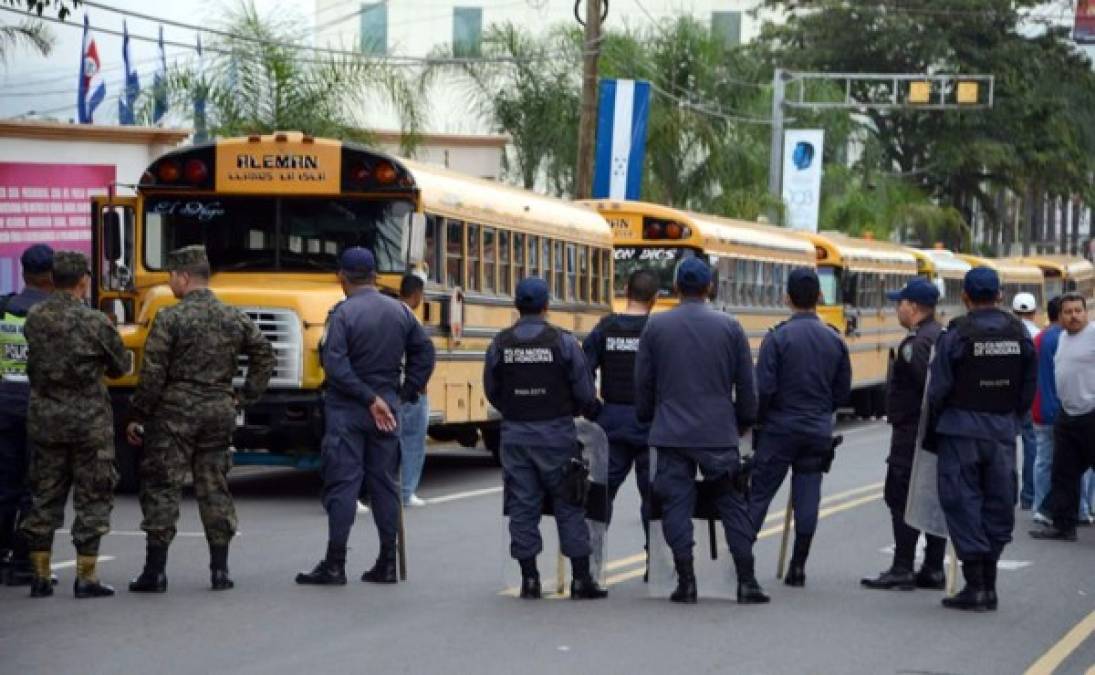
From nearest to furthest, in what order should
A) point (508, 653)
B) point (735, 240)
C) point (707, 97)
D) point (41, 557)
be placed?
point (508, 653) < point (41, 557) < point (735, 240) < point (707, 97)

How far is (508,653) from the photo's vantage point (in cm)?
1019

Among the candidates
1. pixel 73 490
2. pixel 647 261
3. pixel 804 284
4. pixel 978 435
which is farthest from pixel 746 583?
pixel 647 261

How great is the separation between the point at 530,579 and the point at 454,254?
807 cm

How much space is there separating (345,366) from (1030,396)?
3.88 meters

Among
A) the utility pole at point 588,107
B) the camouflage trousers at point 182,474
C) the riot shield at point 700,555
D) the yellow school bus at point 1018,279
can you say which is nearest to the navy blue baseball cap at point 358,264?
the camouflage trousers at point 182,474

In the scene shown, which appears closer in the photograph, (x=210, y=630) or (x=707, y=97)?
(x=210, y=630)

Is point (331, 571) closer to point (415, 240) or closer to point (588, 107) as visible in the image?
point (415, 240)

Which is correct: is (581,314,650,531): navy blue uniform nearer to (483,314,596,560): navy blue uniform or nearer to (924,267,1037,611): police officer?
(483,314,596,560): navy blue uniform

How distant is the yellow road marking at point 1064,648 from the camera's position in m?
10.1

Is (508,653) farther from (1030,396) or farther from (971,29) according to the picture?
(971,29)

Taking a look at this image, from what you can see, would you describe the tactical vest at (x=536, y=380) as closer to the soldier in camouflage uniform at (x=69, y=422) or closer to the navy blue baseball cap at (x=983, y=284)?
the soldier in camouflage uniform at (x=69, y=422)

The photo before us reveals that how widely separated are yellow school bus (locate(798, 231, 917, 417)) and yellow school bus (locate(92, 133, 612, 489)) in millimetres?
15053

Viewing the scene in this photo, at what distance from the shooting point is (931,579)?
12.8 m

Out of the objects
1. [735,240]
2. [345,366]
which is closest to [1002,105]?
[735,240]
